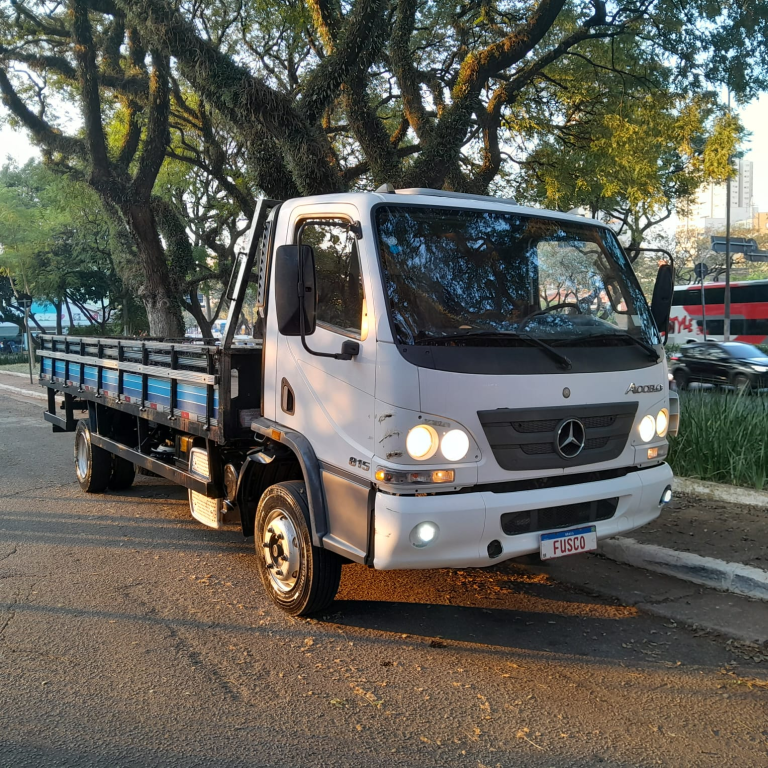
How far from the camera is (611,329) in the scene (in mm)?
4594

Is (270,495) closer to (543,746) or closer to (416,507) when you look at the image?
(416,507)

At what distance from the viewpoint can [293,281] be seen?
3908mm

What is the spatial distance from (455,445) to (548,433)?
572 mm

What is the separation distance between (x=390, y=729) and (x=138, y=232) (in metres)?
15.0

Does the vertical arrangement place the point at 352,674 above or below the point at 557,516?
below

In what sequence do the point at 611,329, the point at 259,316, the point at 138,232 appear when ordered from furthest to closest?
1. the point at 138,232
2. the point at 259,316
3. the point at 611,329

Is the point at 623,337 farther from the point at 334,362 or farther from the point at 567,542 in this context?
the point at 334,362

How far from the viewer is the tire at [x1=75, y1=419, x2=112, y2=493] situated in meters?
7.66

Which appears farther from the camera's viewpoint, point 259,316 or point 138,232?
point 138,232

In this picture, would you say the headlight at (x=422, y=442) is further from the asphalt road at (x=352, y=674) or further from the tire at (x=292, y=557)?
the asphalt road at (x=352, y=674)

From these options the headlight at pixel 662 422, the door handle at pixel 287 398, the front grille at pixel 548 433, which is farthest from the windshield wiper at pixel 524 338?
the door handle at pixel 287 398

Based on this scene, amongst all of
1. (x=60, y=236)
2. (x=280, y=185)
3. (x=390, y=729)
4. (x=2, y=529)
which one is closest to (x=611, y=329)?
(x=390, y=729)

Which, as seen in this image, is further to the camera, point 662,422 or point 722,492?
point 722,492

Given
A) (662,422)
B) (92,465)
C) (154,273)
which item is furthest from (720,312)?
(662,422)
